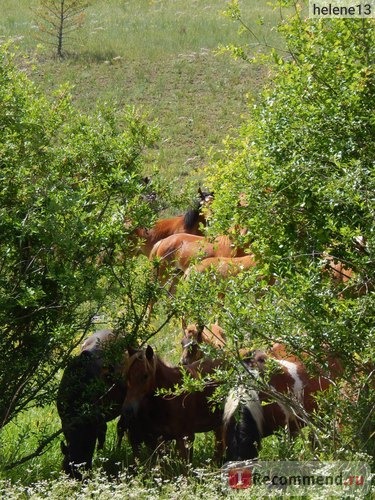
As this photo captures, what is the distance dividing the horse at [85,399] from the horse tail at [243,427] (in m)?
1.43

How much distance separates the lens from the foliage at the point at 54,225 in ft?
28.2

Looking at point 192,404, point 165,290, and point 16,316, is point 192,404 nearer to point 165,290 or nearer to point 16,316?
point 165,290

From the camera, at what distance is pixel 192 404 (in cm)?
961

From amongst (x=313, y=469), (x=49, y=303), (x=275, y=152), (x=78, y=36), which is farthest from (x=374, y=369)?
(x=78, y=36)

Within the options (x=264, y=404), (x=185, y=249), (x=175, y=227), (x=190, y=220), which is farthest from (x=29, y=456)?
(x=175, y=227)

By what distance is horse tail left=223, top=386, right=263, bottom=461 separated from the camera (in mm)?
8375

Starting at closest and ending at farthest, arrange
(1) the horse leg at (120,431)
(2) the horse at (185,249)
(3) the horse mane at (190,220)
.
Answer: (1) the horse leg at (120,431)
(2) the horse at (185,249)
(3) the horse mane at (190,220)

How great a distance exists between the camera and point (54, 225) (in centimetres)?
847

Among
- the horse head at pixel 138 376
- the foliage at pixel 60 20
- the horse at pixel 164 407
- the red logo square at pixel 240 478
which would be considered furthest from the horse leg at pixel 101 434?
the foliage at pixel 60 20

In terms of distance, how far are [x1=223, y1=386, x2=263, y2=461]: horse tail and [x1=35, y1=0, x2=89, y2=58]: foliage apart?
119ft

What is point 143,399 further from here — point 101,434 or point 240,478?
point 240,478

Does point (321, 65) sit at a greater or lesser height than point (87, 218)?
greater

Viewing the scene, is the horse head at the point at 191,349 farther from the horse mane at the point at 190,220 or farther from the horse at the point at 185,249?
the horse mane at the point at 190,220

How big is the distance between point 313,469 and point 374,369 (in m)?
0.90
